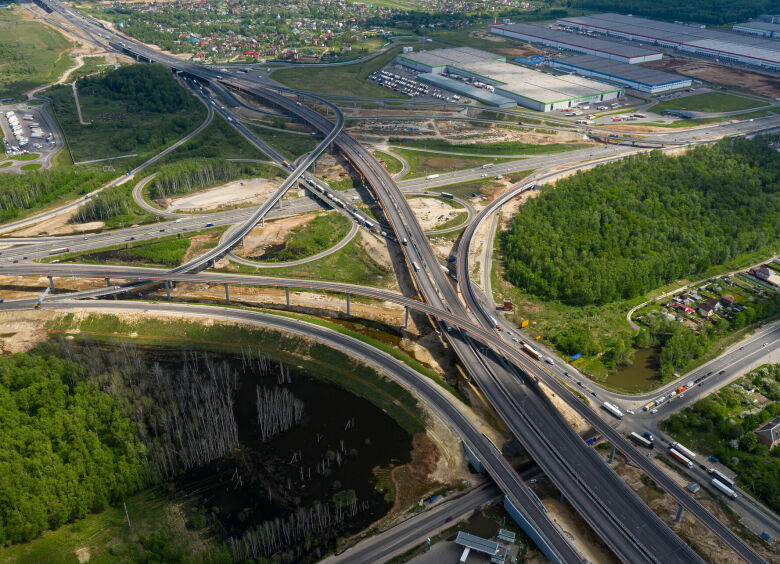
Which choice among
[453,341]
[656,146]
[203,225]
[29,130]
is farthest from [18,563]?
[656,146]

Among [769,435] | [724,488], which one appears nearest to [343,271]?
[724,488]

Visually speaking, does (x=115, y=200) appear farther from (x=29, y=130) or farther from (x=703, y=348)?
(x=703, y=348)

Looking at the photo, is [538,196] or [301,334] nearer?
[301,334]

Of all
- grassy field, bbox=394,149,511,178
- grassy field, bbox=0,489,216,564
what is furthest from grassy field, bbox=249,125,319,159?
grassy field, bbox=0,489,216,564

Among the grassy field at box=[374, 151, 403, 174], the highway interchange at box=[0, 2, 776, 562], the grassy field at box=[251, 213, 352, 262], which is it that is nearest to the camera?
the highway interchange at box=[0, 2, 776, 562]

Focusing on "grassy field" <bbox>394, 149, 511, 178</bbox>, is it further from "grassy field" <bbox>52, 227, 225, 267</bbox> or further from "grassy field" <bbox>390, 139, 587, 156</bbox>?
"grassy field" <bbox>52, 227, 225, 267</bbox>

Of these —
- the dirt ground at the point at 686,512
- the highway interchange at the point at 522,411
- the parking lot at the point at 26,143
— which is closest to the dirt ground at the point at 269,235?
the highway interchange at the point at 522,411
